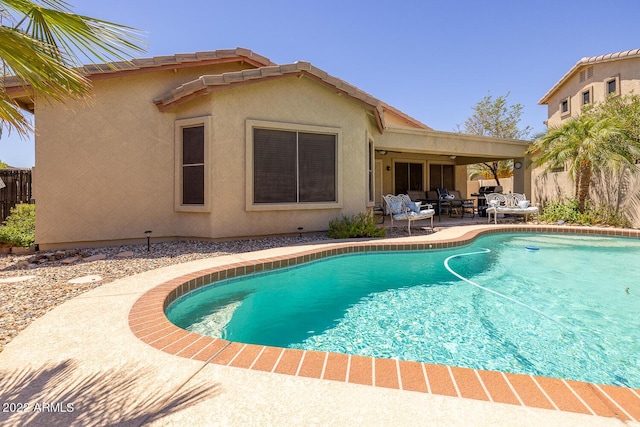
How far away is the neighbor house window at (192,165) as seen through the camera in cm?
779

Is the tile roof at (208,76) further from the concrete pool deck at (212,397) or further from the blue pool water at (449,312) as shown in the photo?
the concrete pool deck at (212,397)

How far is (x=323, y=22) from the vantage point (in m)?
13.4

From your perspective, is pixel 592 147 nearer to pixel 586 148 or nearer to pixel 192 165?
pixel 586 148

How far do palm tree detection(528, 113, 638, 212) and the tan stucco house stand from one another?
325 inches

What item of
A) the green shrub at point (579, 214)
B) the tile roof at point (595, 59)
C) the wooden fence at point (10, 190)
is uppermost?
the tile roof at point (595, 59)

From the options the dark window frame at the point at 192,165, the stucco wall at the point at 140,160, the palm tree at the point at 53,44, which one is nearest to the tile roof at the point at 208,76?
the stucco wall at the point at 140,160

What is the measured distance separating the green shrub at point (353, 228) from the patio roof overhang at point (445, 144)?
158 inches

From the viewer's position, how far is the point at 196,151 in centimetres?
801

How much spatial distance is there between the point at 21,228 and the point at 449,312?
378 inches

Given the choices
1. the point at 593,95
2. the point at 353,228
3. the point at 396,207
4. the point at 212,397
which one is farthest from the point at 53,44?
the point at 593,95

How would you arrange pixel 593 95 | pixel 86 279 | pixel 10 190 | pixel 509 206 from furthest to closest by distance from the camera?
1. pixel 593 95
2. pixel 509 206
3. pixel 10 190
4. pixel 86 279

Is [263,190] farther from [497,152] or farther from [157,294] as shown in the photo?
[497,152]

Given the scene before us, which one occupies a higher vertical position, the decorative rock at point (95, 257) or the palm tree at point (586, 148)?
the palm tree at point (586, 148)

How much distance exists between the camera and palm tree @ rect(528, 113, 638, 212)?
10719mm
